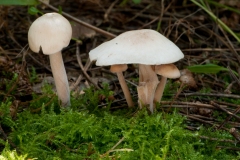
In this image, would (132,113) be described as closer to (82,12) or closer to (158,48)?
(158,48)

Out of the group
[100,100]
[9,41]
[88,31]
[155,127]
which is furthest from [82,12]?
[155,127]

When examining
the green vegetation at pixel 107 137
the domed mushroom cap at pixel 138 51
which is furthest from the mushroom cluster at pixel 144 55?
the green vegetation at pixel 107 137

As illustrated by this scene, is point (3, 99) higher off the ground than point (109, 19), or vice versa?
point (3, 99)

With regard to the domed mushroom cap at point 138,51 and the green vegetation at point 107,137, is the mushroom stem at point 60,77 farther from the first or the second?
the domed mushroom cap at point 138,51

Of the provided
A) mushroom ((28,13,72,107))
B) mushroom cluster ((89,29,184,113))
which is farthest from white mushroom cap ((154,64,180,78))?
mushroom ((28,13,72,107))

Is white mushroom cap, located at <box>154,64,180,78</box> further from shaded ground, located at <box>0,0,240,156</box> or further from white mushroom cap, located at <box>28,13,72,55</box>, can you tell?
white mushroom cap, located at <box>28,13,72,55</box>

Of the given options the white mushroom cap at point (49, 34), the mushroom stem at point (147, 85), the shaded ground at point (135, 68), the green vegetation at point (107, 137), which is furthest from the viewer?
the shaded ground at point (135, 68)

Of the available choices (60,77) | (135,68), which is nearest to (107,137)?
(60,77)
